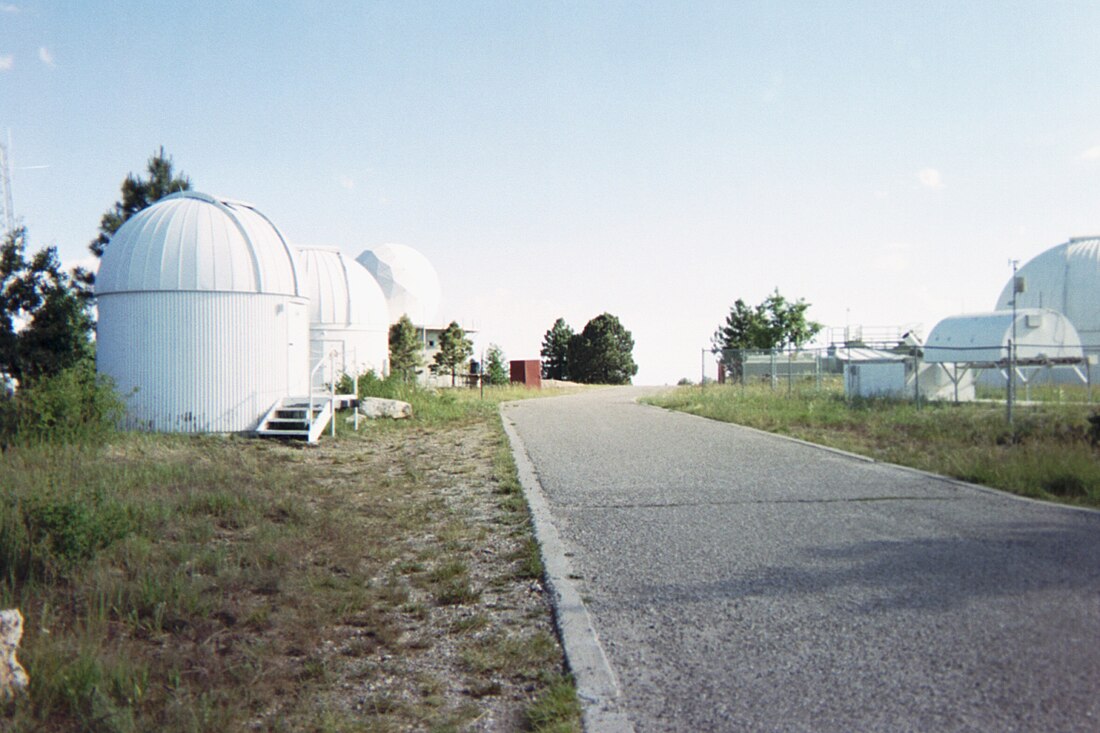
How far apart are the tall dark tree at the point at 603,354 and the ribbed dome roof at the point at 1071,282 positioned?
27.2 metres

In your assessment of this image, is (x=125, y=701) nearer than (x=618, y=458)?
Yes

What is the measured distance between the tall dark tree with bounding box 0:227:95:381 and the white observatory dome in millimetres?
19471

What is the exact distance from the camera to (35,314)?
88.6 feet

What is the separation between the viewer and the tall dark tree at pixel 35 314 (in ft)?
86.0

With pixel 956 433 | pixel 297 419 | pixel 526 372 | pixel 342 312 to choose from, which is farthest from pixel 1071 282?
pixel 297 419

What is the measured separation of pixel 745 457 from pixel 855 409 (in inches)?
339

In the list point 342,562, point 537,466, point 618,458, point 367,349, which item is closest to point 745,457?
point 618,458

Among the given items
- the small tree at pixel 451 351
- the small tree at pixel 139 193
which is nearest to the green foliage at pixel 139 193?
the small tree at pixel 139 193

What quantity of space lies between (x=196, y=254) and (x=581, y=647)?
1505 centimetres

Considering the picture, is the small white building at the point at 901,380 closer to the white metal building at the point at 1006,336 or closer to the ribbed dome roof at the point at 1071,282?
the white metal building at the point at 1006,336

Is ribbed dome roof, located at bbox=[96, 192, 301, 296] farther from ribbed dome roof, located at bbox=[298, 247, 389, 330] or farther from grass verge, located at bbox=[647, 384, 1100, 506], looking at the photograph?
grass verge, located at bbox=[647, 384, 1100, 506]

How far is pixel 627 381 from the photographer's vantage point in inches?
2279

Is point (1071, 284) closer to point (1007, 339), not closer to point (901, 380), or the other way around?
point (1007, 339)

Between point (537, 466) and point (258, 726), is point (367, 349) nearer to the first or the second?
point (537, 466)
